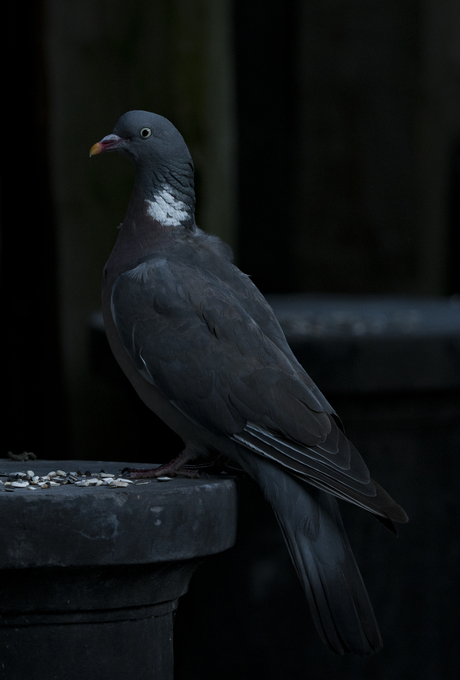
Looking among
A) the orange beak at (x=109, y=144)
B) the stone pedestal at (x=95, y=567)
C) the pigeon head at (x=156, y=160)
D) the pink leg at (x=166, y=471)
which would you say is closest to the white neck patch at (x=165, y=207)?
the pigeon head at (x=156, y=160)

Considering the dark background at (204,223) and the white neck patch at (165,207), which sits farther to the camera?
the dark background at (204,223)

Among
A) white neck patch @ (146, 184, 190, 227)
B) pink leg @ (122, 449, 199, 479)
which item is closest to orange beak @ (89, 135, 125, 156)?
white neck patch @ (146, 184, 190, 227)

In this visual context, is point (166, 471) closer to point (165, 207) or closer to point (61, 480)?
point (61, 480)

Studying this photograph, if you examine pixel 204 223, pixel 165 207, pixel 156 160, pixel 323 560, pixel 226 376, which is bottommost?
pixel 323 560

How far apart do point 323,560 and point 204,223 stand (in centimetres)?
261

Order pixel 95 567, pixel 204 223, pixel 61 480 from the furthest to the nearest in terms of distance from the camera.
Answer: pixel 204 223, pixel 61 480, pixel 95 567

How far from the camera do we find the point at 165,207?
299 centimetres

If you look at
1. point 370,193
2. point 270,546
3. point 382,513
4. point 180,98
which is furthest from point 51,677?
point 370,193

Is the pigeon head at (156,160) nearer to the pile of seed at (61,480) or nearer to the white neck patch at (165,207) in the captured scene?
the white neck patch at (165,207)

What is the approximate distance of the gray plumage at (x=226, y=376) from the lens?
2549 mm

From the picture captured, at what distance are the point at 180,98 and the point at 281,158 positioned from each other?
2.30 metres

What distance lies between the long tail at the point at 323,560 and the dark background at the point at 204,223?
1.61m

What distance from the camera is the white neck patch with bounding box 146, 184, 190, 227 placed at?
2980 millimetres

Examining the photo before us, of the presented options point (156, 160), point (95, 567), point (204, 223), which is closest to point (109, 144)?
point (156, 160)
